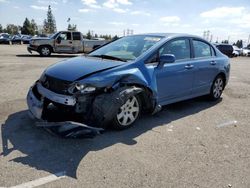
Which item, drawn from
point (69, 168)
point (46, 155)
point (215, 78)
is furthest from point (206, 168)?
point (215, 78)

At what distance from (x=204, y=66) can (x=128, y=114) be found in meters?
2.48

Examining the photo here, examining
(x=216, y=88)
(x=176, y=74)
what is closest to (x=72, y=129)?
(x=176, y=74)

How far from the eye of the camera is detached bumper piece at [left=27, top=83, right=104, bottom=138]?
3.97 m

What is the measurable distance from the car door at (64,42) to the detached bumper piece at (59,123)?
621 inches

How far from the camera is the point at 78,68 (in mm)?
4602

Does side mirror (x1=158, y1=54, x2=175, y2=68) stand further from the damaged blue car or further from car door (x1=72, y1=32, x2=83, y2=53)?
car door (x1=72, y1=32, x2=83, y2=53)

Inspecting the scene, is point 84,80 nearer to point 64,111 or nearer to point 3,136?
point 64,111

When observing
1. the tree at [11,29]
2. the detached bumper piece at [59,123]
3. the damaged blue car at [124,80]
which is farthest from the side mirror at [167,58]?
the tree at [11,29]

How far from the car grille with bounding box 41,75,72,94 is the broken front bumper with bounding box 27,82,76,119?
0.06m

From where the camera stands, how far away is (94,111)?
4.20 meters

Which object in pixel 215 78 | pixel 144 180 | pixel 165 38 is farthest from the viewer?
pixel 215 78

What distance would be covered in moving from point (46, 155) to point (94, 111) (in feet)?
2.99

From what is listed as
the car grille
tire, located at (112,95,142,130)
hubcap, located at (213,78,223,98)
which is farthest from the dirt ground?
hubcap, located at (213,78,223,98)

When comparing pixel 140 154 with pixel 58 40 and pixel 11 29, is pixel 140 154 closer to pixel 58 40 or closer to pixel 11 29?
pixel 58 40
